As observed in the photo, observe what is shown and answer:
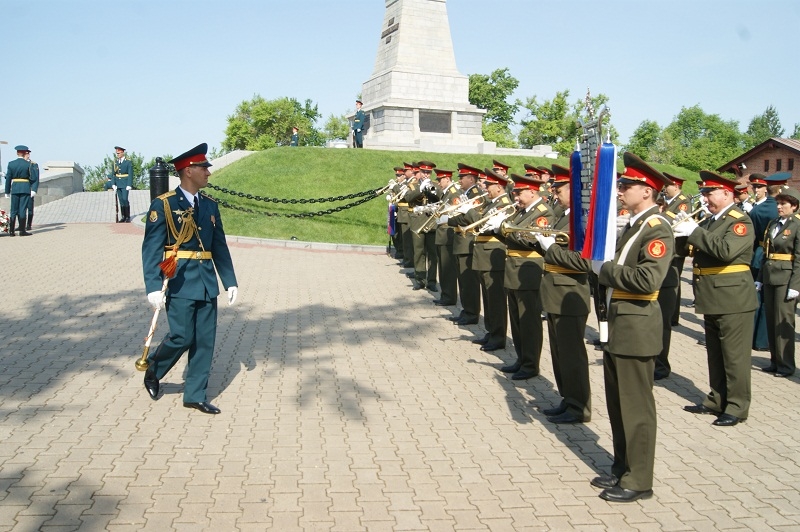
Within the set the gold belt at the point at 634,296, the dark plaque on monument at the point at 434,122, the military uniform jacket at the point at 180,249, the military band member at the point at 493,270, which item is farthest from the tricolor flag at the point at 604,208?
the dark plaque on monument at the point at 434,122

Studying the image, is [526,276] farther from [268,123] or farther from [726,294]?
[268,123]

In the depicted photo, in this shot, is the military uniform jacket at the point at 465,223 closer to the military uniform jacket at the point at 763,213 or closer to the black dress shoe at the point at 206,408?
the military uniform jacket at the point at 763,213

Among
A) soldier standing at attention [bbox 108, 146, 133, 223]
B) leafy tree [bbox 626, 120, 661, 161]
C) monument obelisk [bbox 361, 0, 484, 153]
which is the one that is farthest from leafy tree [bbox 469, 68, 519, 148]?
soldier standing at attention [bbox 108, 146, 133, 223]

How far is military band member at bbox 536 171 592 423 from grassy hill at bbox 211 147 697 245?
1338cm

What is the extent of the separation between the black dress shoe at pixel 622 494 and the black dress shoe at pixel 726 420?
5.97 ft

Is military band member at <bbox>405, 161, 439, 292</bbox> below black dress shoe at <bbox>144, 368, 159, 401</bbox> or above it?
above

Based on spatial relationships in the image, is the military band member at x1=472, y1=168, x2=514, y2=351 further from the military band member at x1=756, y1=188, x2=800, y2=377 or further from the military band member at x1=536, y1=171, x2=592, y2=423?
the military band member at x1=756, y1=188, x2=800, y2=377

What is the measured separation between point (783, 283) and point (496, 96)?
61.9 m

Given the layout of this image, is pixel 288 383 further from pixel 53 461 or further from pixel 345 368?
pixel 53 461

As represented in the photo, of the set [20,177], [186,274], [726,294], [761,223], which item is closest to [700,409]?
[726,294]

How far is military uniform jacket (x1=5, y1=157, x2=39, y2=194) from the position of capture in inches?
712

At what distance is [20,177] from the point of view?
18188 millimetres

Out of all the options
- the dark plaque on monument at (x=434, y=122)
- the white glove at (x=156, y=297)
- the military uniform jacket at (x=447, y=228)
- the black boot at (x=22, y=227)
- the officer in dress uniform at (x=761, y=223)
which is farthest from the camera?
the dark plaque on monument at (x=434, y=122)

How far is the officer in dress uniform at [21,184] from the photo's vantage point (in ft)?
59.5
